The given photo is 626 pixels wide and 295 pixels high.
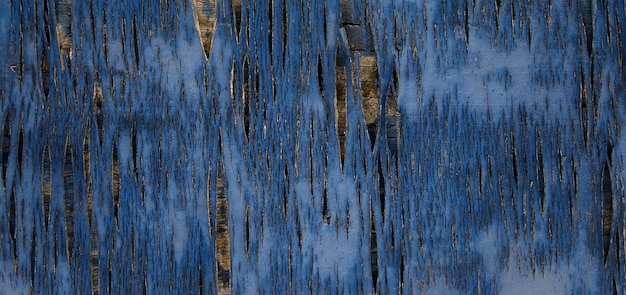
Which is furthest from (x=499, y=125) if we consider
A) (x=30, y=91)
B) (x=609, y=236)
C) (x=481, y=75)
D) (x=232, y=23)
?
(x=30, y=91)

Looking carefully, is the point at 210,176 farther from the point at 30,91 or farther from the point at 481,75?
the point at 481,75

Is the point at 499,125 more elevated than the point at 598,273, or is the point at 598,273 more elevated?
the point at 499,125

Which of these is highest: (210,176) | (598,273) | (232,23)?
(232,23)

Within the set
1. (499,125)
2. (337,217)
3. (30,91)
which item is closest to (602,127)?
(499,125)

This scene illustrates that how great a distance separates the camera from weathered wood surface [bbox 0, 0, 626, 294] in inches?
23.4

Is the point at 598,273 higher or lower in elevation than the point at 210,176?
Answer: lower

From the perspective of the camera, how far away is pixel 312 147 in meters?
0.60

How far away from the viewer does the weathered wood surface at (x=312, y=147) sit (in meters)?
0.59

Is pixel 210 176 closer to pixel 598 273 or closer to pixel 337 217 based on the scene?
pixel 337 217

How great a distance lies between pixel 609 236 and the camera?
0.62m

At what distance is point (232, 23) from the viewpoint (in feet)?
1.98

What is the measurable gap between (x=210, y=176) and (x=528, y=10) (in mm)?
396

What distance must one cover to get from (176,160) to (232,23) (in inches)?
6.3

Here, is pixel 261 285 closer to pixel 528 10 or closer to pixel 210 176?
pixel 210 176
